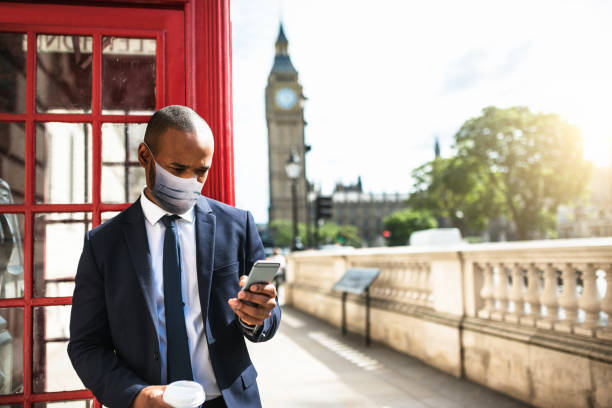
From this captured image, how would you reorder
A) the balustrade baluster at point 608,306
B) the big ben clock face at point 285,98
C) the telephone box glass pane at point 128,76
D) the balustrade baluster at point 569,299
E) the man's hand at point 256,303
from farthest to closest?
the big ben clock face at point 285,98 → the balustrade baluster at point 569,299 → the balustrade baluster at point 608,306 → the telephone box glass pane at point 128,76 → the man's hand at point 256,303

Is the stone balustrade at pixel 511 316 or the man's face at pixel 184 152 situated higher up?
the man's face at pixel 184 152

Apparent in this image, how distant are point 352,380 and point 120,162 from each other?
4.01 meters

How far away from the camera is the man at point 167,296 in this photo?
1.47 meters

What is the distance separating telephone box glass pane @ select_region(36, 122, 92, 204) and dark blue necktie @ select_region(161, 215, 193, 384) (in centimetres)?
165

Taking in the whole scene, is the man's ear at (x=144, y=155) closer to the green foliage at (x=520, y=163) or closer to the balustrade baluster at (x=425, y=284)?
the balustrade baluster at (x=425, y=284)

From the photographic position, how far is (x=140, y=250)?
154 centimetres

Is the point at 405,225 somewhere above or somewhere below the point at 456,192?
below

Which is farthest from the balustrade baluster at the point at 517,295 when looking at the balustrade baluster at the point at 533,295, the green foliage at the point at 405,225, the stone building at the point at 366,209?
the stone building at the point at 366,209

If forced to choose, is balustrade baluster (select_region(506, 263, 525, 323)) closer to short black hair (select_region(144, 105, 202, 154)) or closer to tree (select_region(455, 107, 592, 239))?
short black hair (select_region(144, 105, 202, 154))

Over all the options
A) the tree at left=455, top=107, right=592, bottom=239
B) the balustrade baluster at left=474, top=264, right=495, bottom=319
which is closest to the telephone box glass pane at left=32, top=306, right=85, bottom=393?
the balustrade baluster at left=474, top=264, right=495, bottom=319

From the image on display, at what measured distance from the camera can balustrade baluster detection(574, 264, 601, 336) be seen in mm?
4125

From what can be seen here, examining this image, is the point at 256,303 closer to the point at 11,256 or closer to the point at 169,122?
the point at 169,122

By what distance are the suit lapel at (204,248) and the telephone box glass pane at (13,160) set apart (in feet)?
5.48

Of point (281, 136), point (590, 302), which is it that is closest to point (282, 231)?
point (281, 136)
